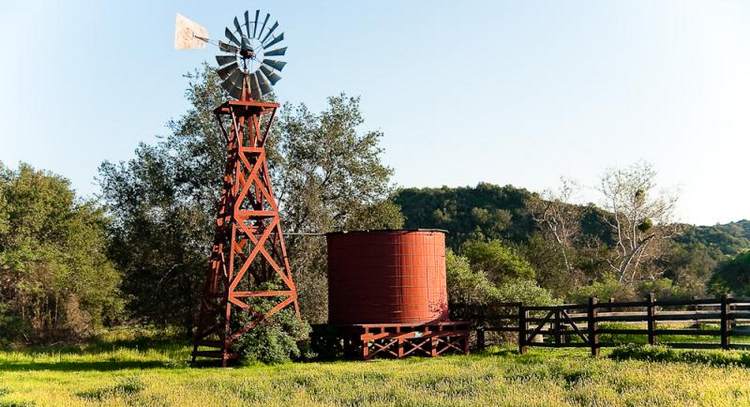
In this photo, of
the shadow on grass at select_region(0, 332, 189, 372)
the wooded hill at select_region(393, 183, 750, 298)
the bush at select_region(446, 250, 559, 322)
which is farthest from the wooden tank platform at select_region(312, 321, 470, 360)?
the wooded hill at select_region(393, 183, 750, 298)

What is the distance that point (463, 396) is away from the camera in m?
13.3

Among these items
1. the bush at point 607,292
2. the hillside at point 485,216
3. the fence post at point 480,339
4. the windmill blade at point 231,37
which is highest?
the windmill blade at point 231,37

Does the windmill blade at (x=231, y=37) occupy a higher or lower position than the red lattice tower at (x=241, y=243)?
higher

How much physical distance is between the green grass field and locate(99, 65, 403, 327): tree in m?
6.70

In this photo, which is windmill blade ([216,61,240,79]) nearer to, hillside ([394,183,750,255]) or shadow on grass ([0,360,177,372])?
shadow on grass ([0,360,177,372])

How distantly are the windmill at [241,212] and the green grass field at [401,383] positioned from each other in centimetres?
164

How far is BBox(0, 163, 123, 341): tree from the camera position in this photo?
30.0 m

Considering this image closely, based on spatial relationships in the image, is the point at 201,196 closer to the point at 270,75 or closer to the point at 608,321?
the point at 270,75

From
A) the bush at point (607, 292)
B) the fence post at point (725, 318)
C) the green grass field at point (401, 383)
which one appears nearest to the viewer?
the green grass field at point (401, 383)

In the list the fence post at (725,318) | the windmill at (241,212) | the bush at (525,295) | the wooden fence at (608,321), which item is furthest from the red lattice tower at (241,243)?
the fence post at (725,318)

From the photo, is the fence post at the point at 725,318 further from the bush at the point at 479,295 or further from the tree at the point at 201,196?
the tree at the point at 201,196

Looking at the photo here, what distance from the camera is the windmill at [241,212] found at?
21719 mm

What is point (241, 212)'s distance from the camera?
22.5 m

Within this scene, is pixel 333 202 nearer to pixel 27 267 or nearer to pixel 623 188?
pixel 27 267
